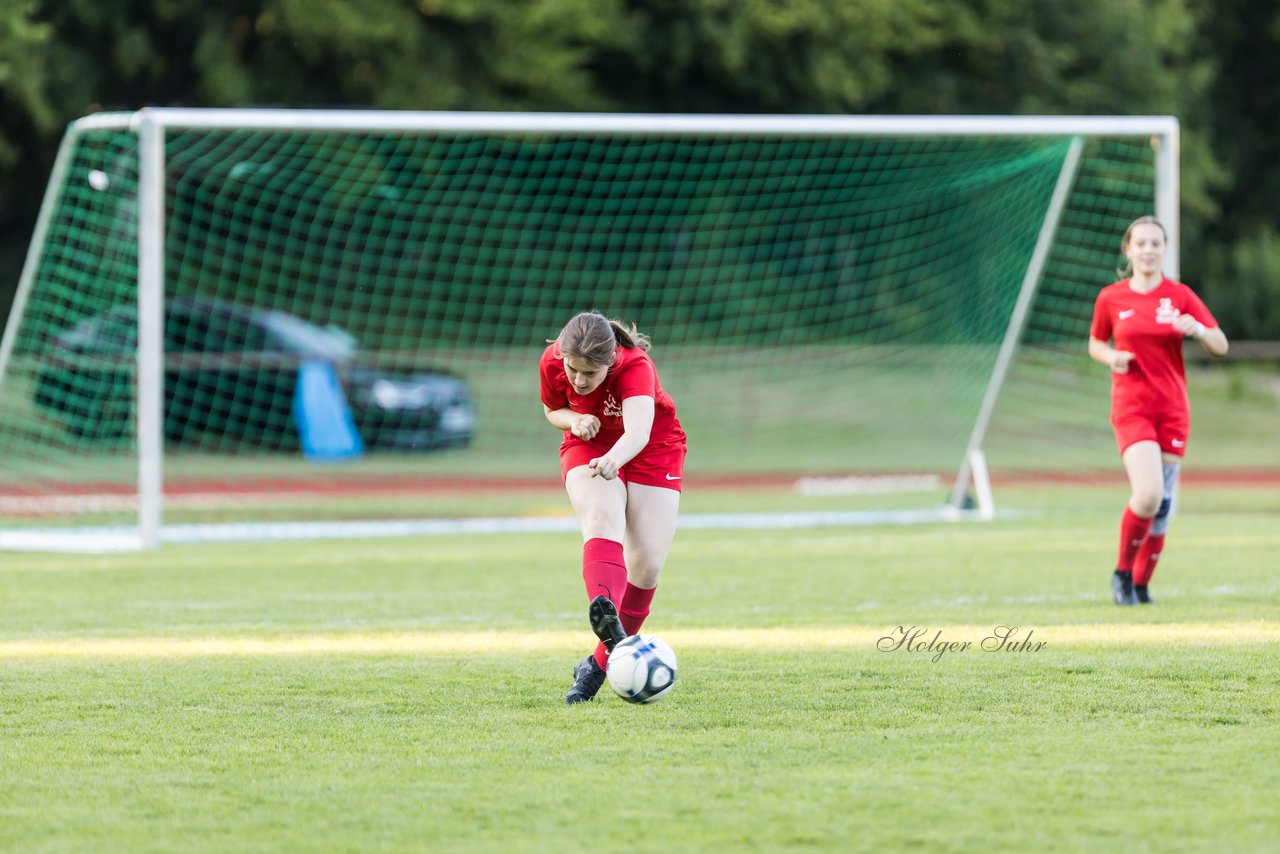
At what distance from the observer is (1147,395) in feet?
25.3

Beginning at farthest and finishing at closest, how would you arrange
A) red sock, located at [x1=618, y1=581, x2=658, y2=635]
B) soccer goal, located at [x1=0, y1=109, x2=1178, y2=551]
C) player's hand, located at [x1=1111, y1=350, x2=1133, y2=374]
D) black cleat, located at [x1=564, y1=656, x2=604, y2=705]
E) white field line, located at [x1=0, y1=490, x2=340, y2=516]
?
white field line, located at [x1=0, y1=490, x2=340, y2=516] < soccer goal, located at [x1=0, y1=109, x2=1178, y2=551] < player's hand, located at [x1=1111, y1=350, x2=1133, y2=374] < red sock, located at [x1=618, y1=581, x2=658, y2=635] < black cleat, located at [x1=564, y1=656, x2=604, y2=705]

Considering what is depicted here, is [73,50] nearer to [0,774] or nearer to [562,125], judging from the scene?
[562,125]

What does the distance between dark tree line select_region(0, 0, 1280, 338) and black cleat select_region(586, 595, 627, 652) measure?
15.7 metres

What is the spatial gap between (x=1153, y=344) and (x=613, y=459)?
3.49 meters

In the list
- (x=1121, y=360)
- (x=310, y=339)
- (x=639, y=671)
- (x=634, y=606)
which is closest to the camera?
(x=639, y=671)

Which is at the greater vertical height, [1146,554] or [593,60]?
[593,60]

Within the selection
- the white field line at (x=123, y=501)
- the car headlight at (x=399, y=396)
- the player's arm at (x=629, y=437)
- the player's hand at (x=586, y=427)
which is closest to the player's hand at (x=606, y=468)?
the player's arm at (x=629, y=437)

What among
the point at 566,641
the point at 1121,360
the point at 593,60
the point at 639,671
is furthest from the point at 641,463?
the point at 593,60

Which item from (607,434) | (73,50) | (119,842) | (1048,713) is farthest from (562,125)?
(73,50)

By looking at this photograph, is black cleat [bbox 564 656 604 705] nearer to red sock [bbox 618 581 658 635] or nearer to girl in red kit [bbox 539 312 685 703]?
girl in red kit [bbox 539 312 685 703]

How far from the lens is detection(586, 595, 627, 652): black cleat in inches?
205

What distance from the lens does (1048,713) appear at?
5.13 meters

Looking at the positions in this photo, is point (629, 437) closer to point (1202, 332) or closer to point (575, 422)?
point (575, 422)

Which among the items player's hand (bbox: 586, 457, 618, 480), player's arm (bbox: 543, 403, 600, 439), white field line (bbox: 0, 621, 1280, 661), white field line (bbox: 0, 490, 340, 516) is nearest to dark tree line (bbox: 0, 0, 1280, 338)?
white field line (bbox: 0, 490, 340, 516)
